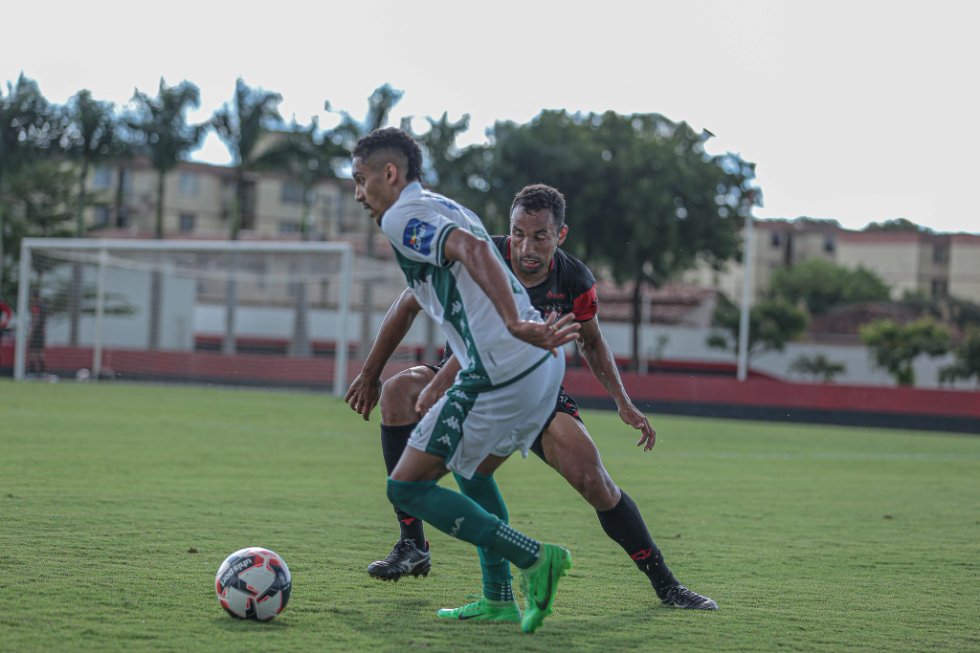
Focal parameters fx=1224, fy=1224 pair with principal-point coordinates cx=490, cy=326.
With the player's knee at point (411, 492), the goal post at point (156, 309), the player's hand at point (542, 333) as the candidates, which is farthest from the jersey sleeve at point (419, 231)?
the goal post at point (156, 309)

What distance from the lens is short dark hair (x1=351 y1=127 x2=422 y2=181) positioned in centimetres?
470

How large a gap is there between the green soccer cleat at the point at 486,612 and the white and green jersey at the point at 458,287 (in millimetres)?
1137

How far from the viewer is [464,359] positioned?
4.73 metres

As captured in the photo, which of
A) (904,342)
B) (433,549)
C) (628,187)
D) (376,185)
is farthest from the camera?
(904,342)

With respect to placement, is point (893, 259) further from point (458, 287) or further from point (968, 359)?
point (458, 287)

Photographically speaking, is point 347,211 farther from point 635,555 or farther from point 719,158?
point 635,555

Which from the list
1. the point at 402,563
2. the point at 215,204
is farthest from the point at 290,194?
the point at 402,563

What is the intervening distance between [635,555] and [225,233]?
73.9 meters

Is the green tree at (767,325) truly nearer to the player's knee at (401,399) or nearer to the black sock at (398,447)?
the black sock at (398,447)

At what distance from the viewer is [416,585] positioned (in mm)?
5984

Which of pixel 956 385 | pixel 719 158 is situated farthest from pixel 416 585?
pixel 956 385

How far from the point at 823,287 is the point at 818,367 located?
90.9 feet

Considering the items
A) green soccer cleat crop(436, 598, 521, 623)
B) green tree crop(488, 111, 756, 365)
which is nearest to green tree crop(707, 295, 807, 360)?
green tree crop(488, 111, 756, 365)

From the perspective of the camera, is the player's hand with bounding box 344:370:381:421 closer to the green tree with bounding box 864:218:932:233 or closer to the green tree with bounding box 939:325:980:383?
the green tree with bounding box 939:325:980:383
